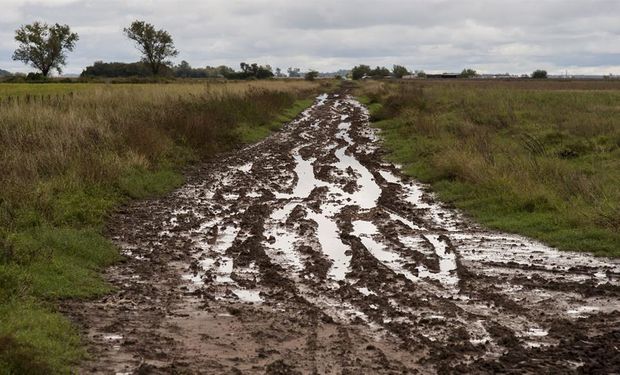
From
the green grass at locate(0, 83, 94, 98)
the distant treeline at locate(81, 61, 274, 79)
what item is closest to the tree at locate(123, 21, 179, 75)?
the distant treeline at locate(81, 61, 274, 79)

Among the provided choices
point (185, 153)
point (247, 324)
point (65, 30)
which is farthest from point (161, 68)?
point (247, 324)

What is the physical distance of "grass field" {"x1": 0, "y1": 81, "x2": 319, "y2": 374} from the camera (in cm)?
588

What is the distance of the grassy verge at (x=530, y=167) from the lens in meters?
10.8

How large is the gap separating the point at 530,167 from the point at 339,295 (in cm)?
867

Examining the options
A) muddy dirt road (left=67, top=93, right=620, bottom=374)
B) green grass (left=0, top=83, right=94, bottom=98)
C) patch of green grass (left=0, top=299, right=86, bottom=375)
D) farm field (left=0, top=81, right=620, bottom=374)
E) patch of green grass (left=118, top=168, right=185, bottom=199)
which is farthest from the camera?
green grass (left=0, top=83, right=94, bottom=98)

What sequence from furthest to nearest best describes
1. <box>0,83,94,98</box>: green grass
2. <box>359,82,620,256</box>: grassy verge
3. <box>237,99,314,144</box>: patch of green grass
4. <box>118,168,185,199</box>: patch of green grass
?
<box>0,83,94,98</box>: green grass → <box>237,99,314,144</box>: patch of green grass → <box>118,168,185,199</box>: patch of green grass → <box>359,82,620,256</box>: grassy verge

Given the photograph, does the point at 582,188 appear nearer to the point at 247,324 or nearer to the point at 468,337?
the point at 468,337

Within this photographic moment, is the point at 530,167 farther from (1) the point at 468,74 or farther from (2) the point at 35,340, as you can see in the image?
(1) the point at 468,74

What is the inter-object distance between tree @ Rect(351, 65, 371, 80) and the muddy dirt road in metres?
147

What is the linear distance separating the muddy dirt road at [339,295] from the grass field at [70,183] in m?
0.39

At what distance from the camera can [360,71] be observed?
159 meters

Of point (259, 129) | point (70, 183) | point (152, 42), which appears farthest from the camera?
point (152, 42)

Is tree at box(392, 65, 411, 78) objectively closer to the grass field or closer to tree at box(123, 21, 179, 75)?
tree at box(123, 21, 179, 75)

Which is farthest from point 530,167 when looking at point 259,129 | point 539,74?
point 539,74
